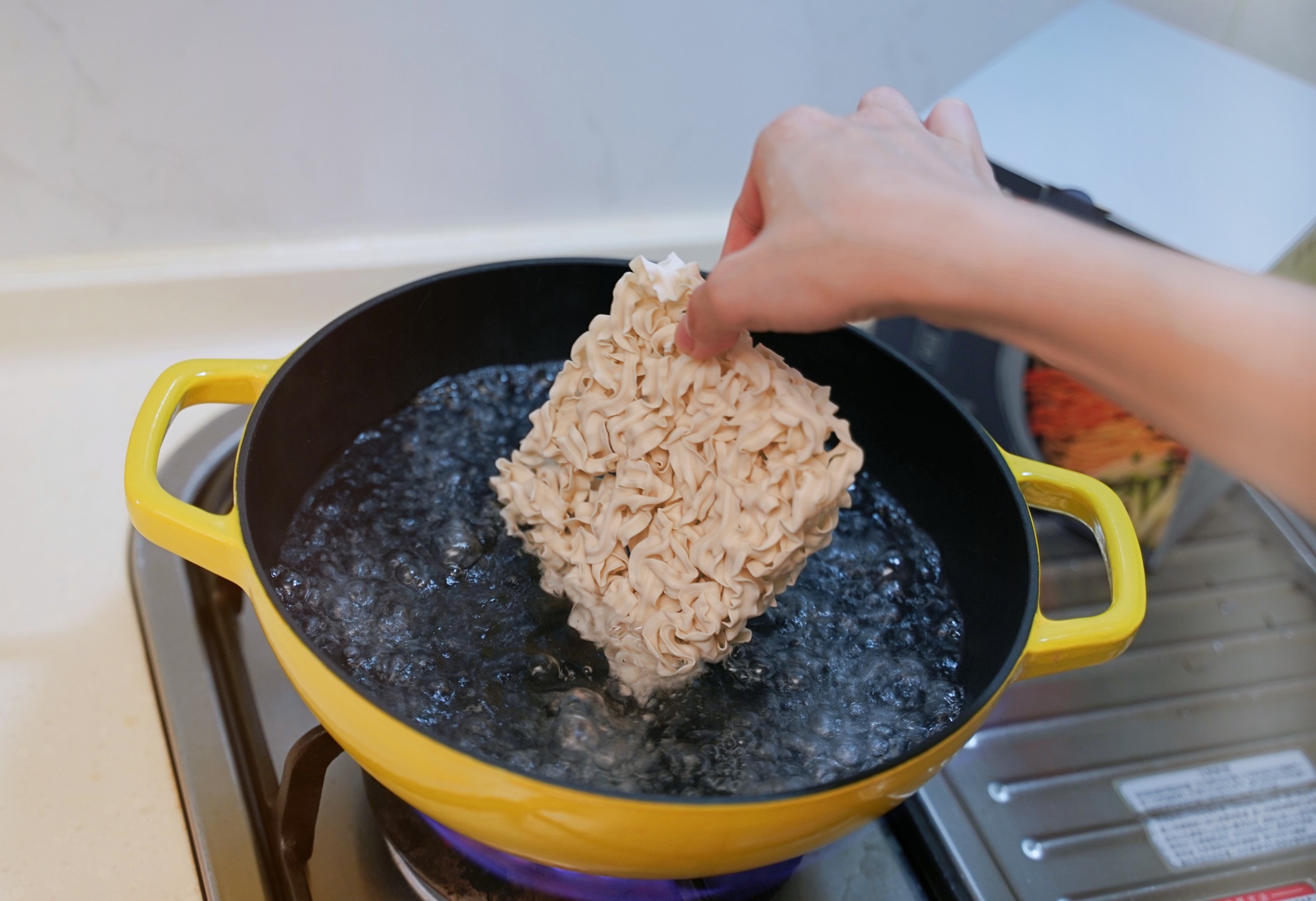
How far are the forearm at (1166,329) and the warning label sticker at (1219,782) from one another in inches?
16.5

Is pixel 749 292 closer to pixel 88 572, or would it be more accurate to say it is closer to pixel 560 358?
pixel 560 358

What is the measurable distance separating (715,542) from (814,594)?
144mm

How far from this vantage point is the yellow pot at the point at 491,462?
Result: 1.36 ft

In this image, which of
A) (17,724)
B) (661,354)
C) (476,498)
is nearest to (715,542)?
(661,354)

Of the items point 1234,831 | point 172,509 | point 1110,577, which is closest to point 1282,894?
point 1234,831

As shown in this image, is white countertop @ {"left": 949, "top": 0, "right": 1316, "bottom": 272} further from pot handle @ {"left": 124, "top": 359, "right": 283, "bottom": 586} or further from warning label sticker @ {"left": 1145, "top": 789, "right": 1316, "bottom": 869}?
pot handle @ {"left": 124, "top": 359, "right": 283, "bottom": 586}

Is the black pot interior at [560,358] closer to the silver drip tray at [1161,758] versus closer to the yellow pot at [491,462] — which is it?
the yellow pot at [491,462]

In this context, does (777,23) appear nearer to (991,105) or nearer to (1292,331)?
(991,105)

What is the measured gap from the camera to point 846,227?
423mm

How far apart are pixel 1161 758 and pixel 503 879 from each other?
1.68 ft

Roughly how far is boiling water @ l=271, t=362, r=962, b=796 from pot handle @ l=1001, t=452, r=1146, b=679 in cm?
9

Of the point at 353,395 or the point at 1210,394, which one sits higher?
the point at 1210,394

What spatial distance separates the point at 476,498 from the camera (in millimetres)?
694

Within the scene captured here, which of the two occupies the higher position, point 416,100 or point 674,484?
point 416,100
